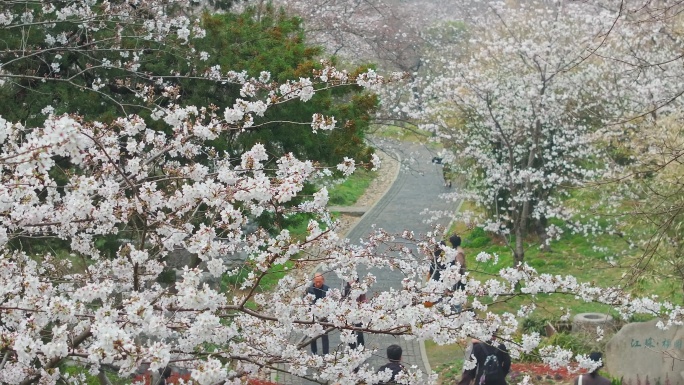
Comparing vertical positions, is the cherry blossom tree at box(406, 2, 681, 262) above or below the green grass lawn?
above

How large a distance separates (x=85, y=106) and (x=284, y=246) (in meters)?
5.26

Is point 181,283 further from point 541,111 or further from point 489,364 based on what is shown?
point 541,111

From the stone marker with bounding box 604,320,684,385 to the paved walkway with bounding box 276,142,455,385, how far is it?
260cm

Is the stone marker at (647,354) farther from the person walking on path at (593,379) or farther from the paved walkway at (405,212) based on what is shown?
the person walking on path at (593,379)

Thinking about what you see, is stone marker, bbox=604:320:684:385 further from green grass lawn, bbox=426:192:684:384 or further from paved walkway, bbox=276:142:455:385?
paved walkway, bbox=276:142:455:385

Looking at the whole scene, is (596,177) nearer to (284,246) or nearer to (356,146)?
(356,146)

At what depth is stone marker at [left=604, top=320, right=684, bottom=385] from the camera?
406 inches

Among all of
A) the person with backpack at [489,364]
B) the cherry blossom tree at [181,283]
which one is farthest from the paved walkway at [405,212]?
the cherry blossom tree at [181,283]

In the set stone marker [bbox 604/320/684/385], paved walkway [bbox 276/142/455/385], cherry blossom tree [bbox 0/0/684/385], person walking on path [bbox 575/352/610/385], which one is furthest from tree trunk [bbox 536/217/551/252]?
cherry blossom tree [bbox 0/0/684/385]

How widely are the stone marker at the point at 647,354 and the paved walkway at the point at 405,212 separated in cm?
260

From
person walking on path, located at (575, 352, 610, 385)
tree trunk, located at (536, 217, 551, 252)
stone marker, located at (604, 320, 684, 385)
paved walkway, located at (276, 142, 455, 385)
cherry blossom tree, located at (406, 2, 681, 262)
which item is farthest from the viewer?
tree trunk, located at (536, 217, 551, 252)

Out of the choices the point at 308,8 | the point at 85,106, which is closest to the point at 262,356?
the point at 85,106

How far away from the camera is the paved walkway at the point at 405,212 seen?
1225cm

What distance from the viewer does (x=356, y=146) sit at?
10.4m
